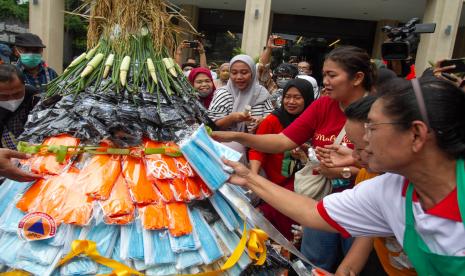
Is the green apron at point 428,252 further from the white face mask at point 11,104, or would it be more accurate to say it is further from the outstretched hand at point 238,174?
the white face mask at point 11,104

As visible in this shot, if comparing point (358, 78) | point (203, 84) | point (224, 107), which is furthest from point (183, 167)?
point (203, 84)

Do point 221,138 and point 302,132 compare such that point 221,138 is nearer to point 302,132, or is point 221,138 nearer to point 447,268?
point 302,132

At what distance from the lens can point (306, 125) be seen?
2314 mm

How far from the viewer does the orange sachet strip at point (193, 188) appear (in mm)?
1444

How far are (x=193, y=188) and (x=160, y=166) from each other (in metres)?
0.16

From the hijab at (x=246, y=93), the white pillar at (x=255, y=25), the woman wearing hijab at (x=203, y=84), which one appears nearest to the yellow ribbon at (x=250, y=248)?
the hijab at (x=246, y=93)

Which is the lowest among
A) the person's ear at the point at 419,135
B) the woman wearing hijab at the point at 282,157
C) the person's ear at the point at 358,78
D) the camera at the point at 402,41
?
the woman wearing hijab at the point at 282,157

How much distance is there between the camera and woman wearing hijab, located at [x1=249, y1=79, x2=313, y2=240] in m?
2.83

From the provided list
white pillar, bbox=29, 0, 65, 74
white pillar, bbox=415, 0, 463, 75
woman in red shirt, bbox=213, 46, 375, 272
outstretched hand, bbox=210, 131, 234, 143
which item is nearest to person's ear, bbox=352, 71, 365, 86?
woman in red shirt, bbox=213, 46, 375, 272

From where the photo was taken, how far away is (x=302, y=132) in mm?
2330

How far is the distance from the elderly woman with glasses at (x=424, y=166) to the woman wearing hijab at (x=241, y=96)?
1.93m

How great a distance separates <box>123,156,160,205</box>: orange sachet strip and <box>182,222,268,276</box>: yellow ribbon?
343mm

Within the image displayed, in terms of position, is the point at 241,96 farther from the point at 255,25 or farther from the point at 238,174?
the point at 255,25

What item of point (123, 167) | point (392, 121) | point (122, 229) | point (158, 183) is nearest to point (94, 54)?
point (123, 167)
